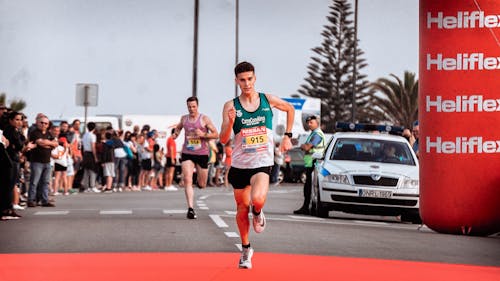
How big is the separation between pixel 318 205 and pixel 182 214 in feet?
8.00

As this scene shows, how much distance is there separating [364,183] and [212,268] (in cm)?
927


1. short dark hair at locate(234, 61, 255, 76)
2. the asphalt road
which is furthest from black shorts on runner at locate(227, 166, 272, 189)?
the asphalt road

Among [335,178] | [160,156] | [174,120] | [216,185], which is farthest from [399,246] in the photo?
[174,120]

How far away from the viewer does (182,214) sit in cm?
2108

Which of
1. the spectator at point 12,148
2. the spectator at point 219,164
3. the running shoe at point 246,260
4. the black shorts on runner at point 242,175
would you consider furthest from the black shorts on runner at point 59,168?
the running shoe at point 246,260

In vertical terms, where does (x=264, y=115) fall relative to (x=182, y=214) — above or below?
above

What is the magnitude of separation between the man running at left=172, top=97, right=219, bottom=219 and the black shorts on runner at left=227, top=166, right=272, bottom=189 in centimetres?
716

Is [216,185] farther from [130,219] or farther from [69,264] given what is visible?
[69,264]

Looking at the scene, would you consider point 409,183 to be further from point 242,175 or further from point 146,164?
point 146,164

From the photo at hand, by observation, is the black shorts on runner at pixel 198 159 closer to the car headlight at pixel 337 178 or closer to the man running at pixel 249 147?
the car headlight at pixel 337 178

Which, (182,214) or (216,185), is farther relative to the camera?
(216,185)

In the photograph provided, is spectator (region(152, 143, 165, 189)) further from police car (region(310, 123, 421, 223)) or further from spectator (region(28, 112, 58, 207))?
police car (region(310, 123, 421, 223))

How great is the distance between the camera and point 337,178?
66.7 feet

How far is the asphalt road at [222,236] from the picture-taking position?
13859mm
